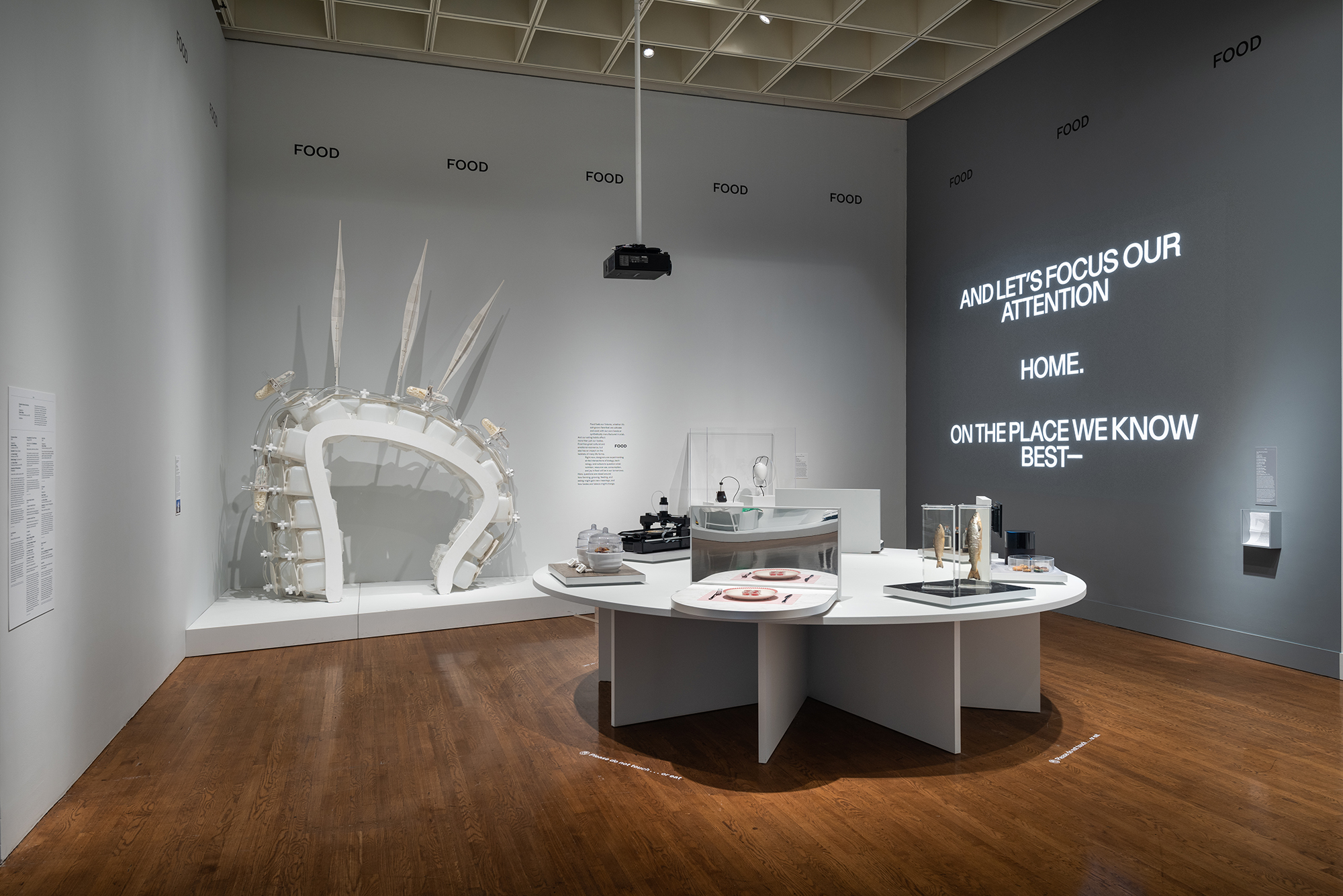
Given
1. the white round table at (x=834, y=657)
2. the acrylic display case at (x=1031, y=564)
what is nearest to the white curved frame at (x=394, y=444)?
the white round table at (x=834, y=657)

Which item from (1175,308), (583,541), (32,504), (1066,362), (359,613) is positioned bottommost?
(359,613)

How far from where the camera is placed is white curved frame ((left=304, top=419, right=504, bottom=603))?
5039 mm

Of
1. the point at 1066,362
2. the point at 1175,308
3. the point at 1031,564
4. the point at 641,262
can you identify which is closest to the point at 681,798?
the point at 1031,564

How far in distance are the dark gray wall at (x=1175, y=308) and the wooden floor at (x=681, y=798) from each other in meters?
0.87

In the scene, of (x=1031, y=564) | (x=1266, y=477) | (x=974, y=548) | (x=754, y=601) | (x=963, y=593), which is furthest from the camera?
(x=1266, y=477)

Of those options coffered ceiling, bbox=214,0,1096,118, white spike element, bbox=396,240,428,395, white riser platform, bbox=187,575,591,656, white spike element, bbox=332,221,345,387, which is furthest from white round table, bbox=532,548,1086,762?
coffered ceiling, bbox=214,0,1096,118

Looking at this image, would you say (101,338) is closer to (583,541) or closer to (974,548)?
(583,541)

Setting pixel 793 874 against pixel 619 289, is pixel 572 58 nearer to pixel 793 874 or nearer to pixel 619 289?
pixel 619 289

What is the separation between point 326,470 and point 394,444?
43cm

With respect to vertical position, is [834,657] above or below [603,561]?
below

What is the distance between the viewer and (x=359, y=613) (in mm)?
5062

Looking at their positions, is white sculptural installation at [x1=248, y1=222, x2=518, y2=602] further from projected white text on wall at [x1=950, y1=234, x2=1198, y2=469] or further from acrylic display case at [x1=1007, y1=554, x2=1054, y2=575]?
projected white text on wall at [x1=950, y1=234, x2=1198, y2=469]

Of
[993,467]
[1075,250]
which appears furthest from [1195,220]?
[993,467]

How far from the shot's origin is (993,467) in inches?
253
